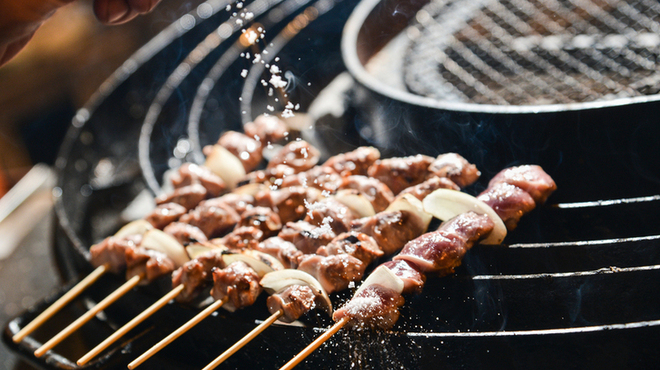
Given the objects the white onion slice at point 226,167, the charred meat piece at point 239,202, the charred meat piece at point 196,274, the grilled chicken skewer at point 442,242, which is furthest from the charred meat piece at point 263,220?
the grilled chicken skewer at point 442,242

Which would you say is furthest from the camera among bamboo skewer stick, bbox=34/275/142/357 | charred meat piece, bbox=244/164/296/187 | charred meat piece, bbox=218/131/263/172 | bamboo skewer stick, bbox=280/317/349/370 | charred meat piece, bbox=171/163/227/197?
charred meat piece, bbox=218/131/263/172

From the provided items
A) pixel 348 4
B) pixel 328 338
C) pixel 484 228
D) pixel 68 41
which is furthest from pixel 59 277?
pixel 68 41

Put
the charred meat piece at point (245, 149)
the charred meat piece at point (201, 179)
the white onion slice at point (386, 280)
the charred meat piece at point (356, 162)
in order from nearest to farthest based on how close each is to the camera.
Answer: the white onion slice at point (386, 280)
the charred meat piece at point (356, 162)
the charred meat piece at point (201, 179)
the charred meat piece at point (245, 149)

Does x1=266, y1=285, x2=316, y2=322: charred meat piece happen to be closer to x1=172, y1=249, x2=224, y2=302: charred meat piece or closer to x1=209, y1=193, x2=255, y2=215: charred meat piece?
x1=172, y1=249, x2=224, y2=302: charred meat piece

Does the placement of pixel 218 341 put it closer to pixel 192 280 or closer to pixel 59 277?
pixel 192 280

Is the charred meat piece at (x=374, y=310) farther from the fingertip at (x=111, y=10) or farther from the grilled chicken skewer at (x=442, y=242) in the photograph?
the fingertip at (x=111, y=10)

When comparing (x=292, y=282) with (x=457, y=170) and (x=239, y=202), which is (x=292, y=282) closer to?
(x=239, y=202)

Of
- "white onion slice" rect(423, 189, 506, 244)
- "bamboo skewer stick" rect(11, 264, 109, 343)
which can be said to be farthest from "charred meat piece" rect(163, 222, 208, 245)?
"white onion slice" rect(423, 189, 506, 244)

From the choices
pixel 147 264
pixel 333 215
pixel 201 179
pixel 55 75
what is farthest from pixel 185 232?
pixel 55 75
